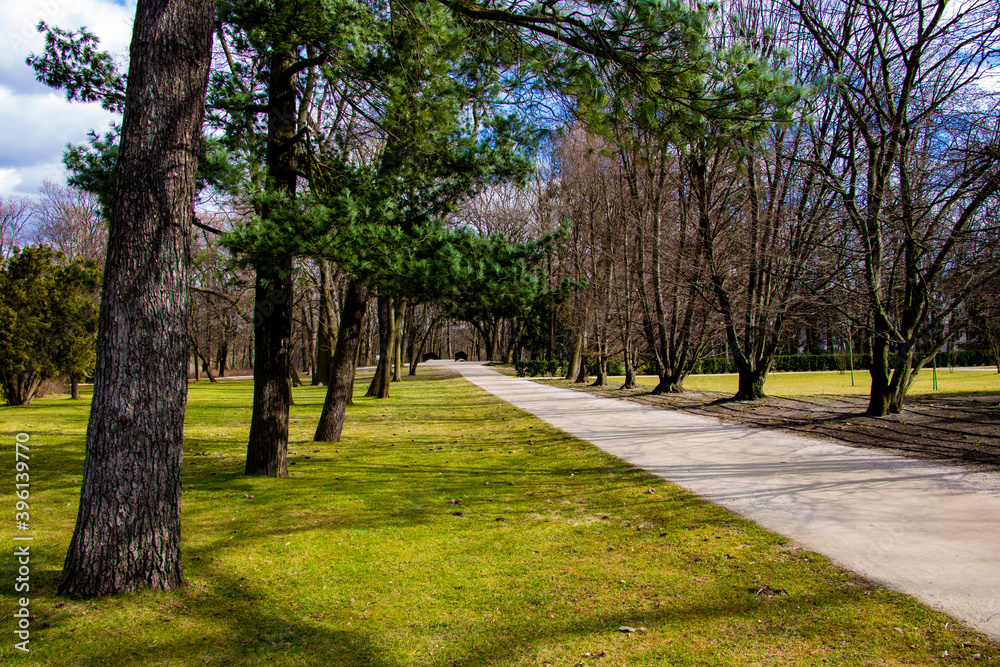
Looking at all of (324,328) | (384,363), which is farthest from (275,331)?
(324,328)

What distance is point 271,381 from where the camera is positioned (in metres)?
7.11

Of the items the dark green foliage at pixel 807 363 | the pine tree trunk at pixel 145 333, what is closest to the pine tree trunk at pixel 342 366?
the pine tree trunk at pixel 145 333

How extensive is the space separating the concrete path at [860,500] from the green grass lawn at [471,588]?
29 centimetres

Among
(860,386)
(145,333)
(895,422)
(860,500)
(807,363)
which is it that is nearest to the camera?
(145,333)

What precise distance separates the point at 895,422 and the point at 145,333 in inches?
445

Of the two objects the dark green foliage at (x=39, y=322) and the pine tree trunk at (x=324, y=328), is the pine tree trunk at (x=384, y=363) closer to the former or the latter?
the pine tree trunk at (x=324, y=328)

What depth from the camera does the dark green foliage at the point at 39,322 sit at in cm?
1577

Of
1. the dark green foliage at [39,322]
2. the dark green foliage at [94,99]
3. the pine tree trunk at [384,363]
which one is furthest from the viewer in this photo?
the pine tree trunk at [384,363]

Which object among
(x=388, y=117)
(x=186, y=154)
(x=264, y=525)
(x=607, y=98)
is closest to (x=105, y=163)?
(x=388, y=117)

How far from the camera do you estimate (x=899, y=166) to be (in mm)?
10219

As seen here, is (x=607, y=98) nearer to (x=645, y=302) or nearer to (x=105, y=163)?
(x=105, y=163)

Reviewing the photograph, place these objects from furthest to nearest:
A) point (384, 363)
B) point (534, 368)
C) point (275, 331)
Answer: point (534, 368) → point (384, 363) → point (275, 331)

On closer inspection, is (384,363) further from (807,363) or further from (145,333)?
(807,363)

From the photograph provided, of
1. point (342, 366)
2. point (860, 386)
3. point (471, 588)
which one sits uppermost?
point (342, 366)
